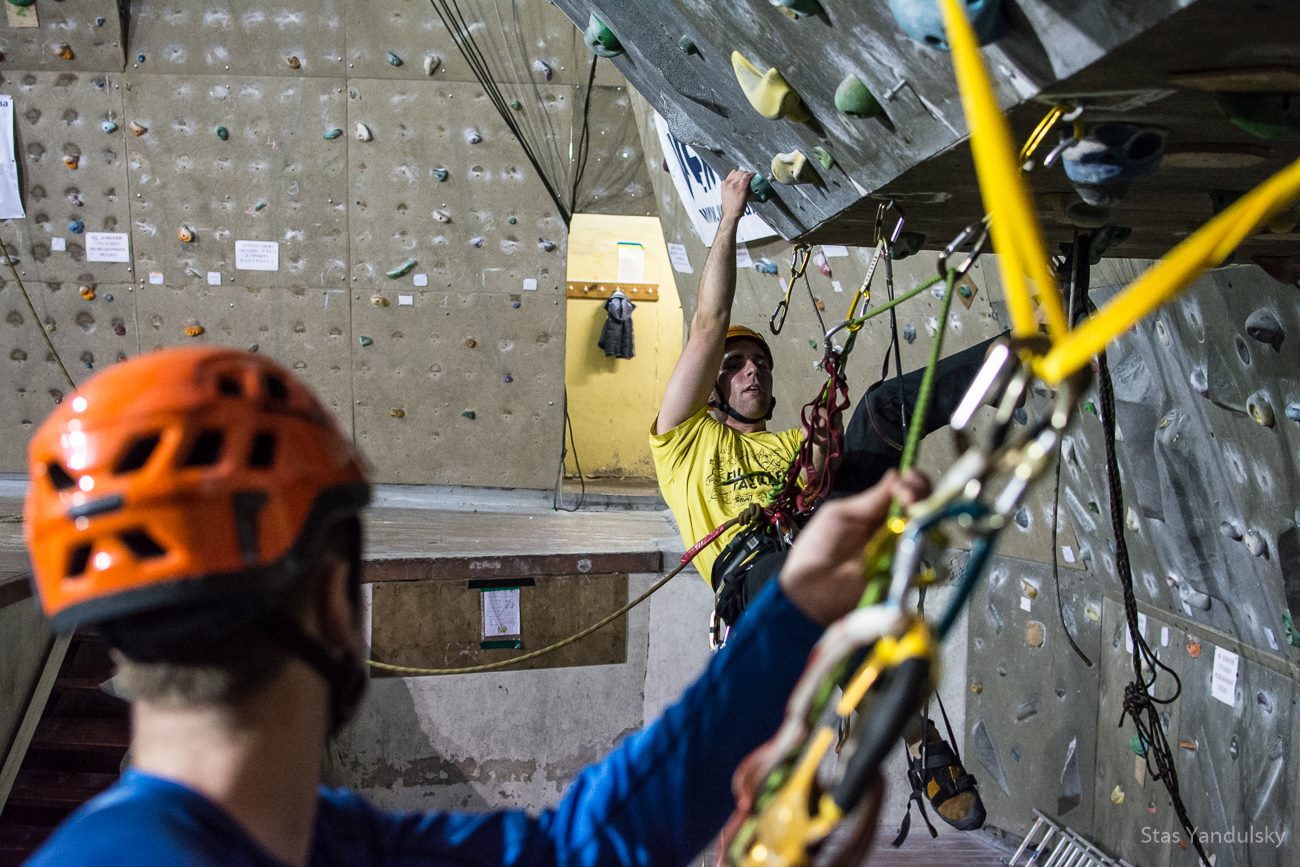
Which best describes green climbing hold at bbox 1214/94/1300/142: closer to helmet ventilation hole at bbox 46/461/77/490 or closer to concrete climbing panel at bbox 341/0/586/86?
helmet ventilation hole at bbox 46/461/77/490

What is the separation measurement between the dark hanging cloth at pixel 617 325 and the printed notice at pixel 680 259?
5.66 ft

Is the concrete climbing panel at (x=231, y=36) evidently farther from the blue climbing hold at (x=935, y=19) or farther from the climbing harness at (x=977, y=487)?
the climbing harness at (x=977, y=487)

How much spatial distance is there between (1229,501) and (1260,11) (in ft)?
5.65

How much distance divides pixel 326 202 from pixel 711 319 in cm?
381

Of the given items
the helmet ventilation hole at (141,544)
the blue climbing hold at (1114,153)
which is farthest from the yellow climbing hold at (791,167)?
the helmet ventilation hole at (141,544)

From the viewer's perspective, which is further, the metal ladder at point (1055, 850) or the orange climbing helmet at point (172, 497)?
the metal ladder at point (1055, 850)

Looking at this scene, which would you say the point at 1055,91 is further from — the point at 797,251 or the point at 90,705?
the point at 90,705

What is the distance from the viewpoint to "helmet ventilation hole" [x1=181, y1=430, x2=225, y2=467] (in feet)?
2.07

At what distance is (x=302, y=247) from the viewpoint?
5242 millimetres

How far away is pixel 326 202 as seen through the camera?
5207 millimetres

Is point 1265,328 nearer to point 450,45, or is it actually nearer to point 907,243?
point 907,243

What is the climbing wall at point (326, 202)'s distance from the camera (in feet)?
16.5

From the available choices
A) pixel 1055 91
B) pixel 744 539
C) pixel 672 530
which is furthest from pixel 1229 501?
pixel 672 530

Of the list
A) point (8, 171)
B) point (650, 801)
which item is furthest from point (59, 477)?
point (8, 171)
